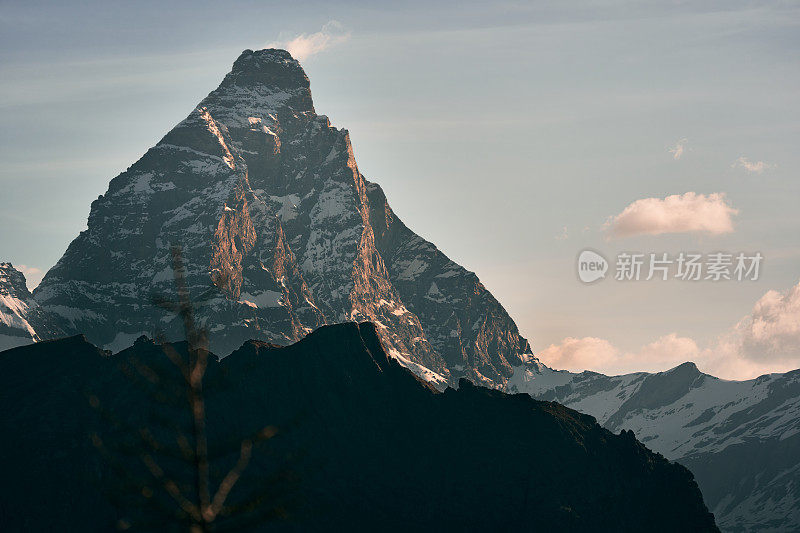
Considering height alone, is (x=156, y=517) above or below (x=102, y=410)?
below

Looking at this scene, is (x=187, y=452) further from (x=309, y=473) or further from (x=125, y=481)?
(x=309, y=473)

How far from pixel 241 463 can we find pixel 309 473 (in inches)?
255

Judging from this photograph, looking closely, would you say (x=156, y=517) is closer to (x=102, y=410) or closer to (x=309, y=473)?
(x=102, y=410)

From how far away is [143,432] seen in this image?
2948 cm

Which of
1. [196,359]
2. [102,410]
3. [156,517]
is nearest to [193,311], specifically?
[196,359]

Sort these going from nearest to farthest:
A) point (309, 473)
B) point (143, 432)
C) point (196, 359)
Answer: point (143, 432) < point (196, 359) < point (309, 473)

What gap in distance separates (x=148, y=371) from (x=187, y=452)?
2.77 metres

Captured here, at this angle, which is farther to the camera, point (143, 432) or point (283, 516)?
point (283, 516)

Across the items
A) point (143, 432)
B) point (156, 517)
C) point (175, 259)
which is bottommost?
point (156, 517)

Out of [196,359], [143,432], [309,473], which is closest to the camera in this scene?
[143,432]

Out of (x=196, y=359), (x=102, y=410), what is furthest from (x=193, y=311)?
(x=102, y=410)

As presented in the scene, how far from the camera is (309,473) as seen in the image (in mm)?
36562

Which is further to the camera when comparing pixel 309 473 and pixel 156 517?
pixel 309 473

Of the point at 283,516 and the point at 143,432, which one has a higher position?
the point at 143,432
